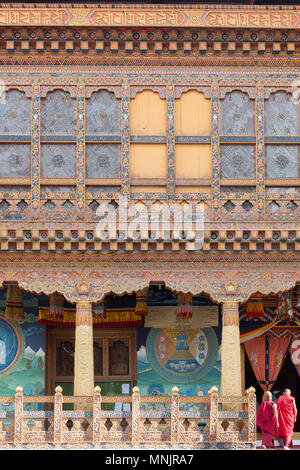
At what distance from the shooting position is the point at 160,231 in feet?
71.6

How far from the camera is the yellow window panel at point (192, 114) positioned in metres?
22.6

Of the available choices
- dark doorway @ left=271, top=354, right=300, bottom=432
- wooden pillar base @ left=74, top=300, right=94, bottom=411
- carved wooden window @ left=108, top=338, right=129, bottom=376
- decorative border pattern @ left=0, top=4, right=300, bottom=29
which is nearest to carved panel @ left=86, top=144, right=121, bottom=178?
decorative border pattern @ left=0, top=4, right=300, bottom=29

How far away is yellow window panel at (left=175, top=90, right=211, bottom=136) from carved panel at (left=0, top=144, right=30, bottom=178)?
3389 mm

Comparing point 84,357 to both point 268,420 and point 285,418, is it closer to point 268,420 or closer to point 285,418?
point 268,420

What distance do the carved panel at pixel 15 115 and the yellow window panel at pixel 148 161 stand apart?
2.43m

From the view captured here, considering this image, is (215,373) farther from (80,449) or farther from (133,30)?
(133,30)

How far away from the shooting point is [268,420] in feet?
67.9

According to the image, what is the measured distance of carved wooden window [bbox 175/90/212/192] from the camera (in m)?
22.4

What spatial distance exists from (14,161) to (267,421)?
7824 mm

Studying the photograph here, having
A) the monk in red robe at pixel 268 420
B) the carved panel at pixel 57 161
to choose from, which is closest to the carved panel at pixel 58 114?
the carved panel at pixel 57 161
